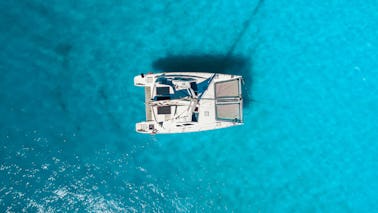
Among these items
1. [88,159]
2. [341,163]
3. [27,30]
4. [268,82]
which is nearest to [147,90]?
[88,159]

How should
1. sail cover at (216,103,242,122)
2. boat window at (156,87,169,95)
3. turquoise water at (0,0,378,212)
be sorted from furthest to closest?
turquoise water at (0,0,378,212), sail cover at (216,103,242,122), boat window at (156,87,169,95)

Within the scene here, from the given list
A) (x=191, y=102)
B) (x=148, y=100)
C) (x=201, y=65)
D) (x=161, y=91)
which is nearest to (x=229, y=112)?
(x=191, y=102)

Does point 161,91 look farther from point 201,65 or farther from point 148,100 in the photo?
point 201,65

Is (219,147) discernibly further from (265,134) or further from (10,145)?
(10,145)

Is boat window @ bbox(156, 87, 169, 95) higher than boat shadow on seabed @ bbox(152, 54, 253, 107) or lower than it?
lower

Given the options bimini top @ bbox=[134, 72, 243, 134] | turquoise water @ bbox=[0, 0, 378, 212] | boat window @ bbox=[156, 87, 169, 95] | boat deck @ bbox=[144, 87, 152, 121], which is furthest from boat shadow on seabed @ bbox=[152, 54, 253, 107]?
boat window @ bbox=[156, 87, 169, 95]

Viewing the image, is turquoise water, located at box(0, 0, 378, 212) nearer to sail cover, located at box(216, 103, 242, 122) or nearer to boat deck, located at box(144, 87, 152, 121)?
boat deck, located at box(144, 87, 152, 121)

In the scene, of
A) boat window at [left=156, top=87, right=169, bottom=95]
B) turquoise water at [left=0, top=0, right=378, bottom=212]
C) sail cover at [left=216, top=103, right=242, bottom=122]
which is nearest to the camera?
boat window at [left=156, top=87, right=169, bottom=95]
